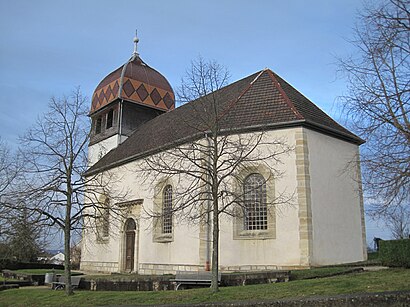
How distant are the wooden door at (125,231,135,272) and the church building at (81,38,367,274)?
0.05 meters

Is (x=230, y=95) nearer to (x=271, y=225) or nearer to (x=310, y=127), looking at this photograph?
(x=310, y=127)

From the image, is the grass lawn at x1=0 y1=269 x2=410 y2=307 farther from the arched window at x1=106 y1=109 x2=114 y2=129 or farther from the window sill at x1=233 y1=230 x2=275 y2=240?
the arched window at x1=106 y1=109 x2=114 y2=129

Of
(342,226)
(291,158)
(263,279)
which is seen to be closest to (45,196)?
(263,279)

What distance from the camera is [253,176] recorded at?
1722 cm

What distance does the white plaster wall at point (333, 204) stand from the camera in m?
16.2

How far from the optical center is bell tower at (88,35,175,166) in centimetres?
2962

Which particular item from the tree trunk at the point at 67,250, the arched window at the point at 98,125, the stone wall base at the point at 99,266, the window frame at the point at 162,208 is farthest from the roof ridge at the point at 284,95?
the arched window at the point at 98,125

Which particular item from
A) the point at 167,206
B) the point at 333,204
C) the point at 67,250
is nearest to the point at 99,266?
the point at 167,206

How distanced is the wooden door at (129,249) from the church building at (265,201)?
0.05m

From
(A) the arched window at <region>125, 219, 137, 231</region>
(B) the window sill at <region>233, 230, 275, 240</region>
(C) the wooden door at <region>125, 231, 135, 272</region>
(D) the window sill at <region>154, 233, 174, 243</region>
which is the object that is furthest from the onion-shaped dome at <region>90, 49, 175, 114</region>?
(B) the window sill at <region>233, 230, 275, 240</region>

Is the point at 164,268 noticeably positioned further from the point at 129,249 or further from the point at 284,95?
the point at 284,95

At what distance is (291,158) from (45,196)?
9231 millimetres

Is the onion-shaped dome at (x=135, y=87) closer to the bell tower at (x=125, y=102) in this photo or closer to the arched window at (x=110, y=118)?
the bell tower at (x=125, y=102)

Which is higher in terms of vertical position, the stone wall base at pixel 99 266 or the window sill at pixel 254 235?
the window sill at pixel 254 235
